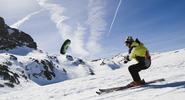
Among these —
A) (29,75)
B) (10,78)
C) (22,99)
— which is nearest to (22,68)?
(29,75)

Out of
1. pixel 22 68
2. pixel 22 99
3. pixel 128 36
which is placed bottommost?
pixel 22 99

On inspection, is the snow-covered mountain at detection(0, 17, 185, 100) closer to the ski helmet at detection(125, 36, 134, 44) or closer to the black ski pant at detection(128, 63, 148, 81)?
the black ski pant at detection(128, 63, 148, 81)

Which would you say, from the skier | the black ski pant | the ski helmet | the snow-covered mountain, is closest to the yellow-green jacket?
the skier


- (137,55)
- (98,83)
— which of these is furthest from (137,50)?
(98,83)

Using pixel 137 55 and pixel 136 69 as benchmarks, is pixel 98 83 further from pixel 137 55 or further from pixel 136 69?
pixel 137 55

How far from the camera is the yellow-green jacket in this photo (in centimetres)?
1280

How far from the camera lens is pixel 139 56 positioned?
43.4 feet

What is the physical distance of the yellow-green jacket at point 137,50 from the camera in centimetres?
1280

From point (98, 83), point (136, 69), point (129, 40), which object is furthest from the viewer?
point (98, 83)

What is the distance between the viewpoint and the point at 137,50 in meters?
12.9

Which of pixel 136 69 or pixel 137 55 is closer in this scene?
pixel 137 55

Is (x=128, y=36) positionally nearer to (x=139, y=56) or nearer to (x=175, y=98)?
(x=139, y=56)

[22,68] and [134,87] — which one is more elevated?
[22,68]

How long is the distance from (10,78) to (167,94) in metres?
139
